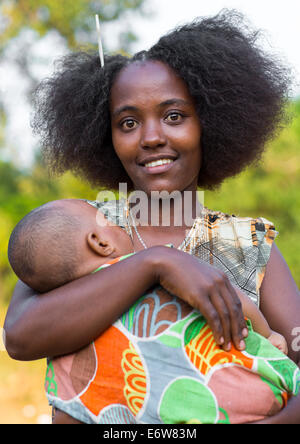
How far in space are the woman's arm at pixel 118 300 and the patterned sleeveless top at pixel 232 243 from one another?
47 cm

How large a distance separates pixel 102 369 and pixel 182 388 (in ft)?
0.86

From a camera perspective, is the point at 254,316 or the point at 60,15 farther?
the point at 60,15

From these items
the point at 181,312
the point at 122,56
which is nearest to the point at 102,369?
the point at 181,312

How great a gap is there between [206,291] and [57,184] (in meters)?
5.88

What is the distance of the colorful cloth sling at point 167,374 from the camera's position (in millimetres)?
1546

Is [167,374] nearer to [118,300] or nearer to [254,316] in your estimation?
[118,300]

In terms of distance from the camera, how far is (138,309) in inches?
65.8

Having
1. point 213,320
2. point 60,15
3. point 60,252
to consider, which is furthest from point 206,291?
point 60,15

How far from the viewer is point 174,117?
2240 millimetres

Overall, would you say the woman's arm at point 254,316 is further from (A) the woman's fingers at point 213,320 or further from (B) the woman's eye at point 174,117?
(B) the woman's eye at point 174,117

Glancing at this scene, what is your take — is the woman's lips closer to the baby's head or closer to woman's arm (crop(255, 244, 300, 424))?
the baby's head

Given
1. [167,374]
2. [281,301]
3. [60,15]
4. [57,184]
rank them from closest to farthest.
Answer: [167,374], [281,301], [57,184], [60,15]
